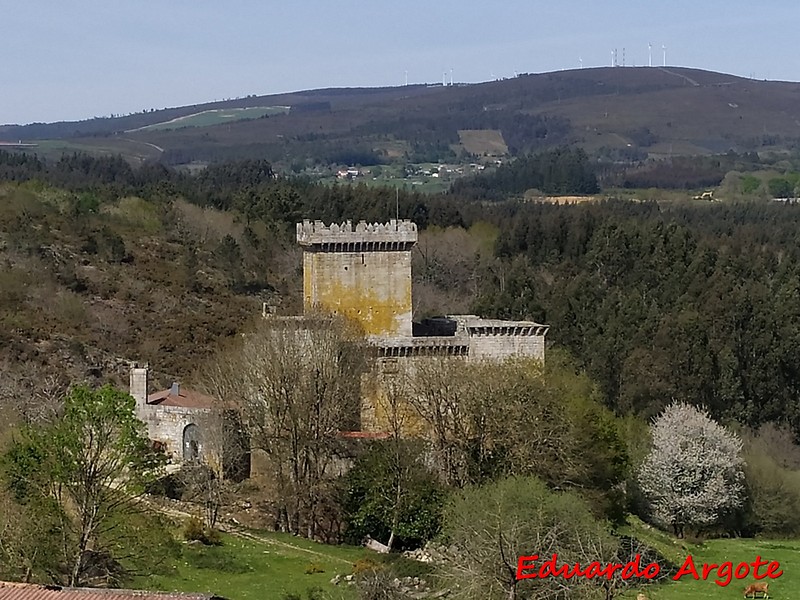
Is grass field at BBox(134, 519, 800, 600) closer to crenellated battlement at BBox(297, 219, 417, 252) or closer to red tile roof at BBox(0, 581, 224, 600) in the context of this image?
red tile roof at BBox(0, 581, 224, 600)

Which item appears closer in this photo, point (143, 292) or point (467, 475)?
point (467, 475)

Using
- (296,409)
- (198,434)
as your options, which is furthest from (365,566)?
(198,434)

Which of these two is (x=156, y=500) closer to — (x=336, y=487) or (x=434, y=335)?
(x=336, y=487)

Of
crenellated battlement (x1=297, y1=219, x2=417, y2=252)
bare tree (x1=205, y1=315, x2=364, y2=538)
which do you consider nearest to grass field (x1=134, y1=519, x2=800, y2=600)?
bare tree (x1=205, y1=315, x2=364, y2=538)

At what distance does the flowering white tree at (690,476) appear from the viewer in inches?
1861

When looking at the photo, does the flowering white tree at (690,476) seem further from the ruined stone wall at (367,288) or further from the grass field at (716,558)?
the ruined stone wall at (367,288)

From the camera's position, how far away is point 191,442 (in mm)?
39594

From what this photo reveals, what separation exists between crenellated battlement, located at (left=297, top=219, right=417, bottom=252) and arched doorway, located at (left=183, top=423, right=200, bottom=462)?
730 centimetres

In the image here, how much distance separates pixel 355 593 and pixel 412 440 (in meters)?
8.98

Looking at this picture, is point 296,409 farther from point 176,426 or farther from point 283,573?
point 283,573

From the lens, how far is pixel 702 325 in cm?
6831

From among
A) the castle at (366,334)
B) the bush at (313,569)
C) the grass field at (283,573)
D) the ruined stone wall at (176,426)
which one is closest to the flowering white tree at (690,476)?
the grass field at (283,573)

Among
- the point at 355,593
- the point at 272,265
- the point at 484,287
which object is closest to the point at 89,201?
the point at 272,265

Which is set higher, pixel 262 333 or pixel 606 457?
A: pixel 262 333
